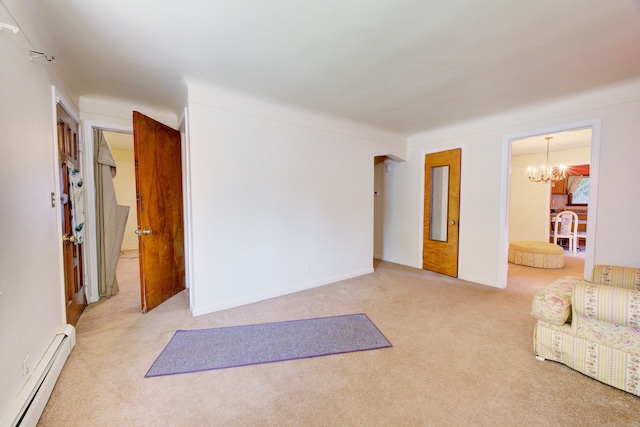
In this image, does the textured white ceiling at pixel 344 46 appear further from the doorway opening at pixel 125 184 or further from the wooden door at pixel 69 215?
the doorway opening at pixel 125 184

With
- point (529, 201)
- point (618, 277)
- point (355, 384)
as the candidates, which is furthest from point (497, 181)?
point (529, 201)

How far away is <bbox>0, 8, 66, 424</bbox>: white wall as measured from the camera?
1.31 metres

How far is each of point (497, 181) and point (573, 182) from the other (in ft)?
20.5

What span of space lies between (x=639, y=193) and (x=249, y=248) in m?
4.22

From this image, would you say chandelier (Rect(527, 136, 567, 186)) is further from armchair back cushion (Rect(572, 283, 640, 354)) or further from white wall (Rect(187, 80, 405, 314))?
armchair back cushion (Rect(572, 283, 640, 354))

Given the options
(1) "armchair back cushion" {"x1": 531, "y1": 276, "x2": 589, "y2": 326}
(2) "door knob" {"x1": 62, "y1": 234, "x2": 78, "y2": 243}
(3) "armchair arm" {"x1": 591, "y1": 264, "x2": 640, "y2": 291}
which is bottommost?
(1) "armchair back cushion" {"x1": 531, "y1": 276, "x2": 589, "y2": 326}

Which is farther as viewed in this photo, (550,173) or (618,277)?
(550,173)

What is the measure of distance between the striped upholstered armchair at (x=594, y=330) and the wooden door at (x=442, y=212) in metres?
2.14

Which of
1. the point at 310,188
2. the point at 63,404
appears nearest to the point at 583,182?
the point at 310,188

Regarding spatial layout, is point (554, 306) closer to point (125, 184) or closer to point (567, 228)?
point (567, 228)

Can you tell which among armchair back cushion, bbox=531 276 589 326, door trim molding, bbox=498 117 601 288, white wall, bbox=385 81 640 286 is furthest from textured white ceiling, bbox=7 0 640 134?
armchair back cushion, bbox=531 276 589 326

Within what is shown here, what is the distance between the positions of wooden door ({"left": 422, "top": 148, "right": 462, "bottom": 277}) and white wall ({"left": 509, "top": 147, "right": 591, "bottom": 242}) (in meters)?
2.91

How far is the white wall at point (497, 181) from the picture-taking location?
102 inches

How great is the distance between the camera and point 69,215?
2570 mm
